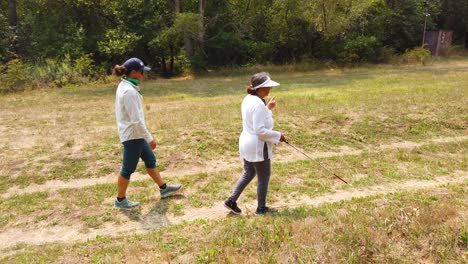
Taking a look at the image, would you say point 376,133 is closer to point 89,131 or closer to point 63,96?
point 89,131

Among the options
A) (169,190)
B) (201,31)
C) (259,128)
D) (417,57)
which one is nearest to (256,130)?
(259,128)

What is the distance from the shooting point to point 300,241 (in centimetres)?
394

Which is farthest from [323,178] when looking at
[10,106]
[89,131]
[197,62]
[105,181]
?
[197,62]

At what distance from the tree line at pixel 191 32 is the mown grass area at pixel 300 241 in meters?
16.4

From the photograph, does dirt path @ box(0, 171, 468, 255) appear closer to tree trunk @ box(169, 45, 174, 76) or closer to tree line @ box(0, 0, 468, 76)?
tree line @ box(0, 0, 468, 76)

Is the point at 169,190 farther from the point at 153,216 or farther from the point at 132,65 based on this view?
the point at 132,65

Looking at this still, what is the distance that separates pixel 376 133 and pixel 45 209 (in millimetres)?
6894

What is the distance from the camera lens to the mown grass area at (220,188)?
5.20 metres

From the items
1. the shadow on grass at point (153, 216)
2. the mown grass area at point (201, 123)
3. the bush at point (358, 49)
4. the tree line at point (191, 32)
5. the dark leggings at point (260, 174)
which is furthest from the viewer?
the bush at point (358, 49)

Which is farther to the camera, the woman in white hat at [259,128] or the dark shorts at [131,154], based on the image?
the dark shorts at [131,154]

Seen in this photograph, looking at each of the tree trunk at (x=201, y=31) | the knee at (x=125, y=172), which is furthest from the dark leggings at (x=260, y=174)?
the tree trunk at (x=201, y=31)

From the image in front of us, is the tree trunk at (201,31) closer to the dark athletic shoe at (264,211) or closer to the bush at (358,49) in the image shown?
the bush at (358,49)

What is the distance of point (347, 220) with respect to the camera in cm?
431

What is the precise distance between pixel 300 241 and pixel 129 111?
100.0 inches
